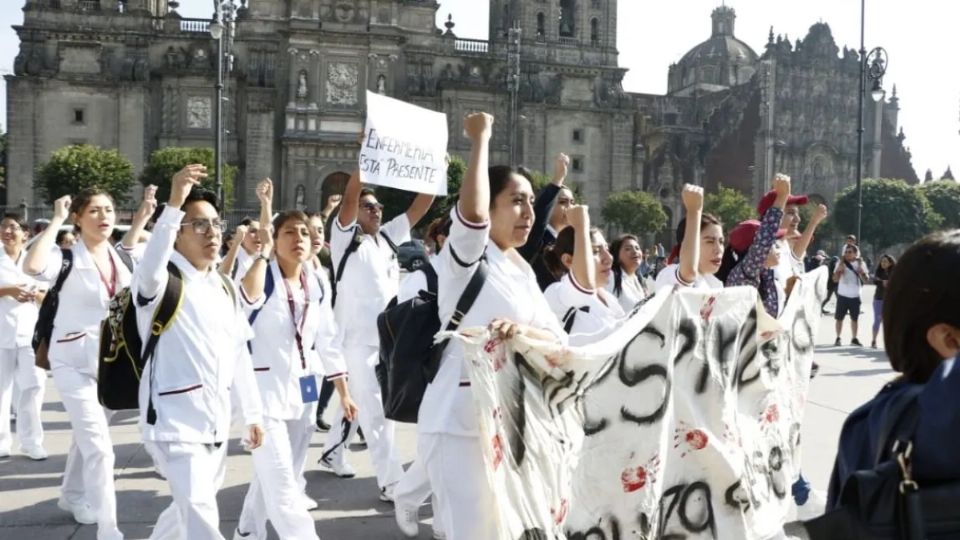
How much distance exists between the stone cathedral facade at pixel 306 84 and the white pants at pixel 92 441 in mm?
Answer: 46630

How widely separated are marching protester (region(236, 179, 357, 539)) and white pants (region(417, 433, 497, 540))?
1.36 meters

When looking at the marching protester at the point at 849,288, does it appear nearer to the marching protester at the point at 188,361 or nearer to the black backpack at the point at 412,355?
the black backpack at the point at 412,355

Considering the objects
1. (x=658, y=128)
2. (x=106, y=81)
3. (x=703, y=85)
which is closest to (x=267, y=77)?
(x=106, y=81)

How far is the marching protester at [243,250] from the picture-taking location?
6590mm

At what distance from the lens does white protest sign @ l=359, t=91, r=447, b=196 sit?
6191 mm

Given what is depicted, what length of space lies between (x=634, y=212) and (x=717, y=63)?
4109 cm

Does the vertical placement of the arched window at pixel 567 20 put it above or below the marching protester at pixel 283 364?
above

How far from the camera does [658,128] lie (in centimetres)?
7619

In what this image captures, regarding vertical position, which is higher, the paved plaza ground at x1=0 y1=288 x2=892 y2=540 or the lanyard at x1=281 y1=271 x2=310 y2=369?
the lanyard at x1=281 y1=271 x2=310 y2=369

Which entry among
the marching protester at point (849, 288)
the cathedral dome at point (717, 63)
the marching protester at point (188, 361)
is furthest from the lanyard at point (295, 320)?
the cathedral dome at point (717, 63)

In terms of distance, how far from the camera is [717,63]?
91750 millimetres

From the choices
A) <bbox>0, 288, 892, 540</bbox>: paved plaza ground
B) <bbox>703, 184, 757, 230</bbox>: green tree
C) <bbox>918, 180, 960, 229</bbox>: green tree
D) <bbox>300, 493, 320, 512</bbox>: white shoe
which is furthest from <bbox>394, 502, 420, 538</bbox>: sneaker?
<bbox>918, 180, 960, 229</bbox>: green tree

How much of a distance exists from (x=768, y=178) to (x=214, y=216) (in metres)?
68.8

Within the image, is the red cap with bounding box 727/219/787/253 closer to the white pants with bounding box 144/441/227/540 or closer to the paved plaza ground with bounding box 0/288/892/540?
the paved plaza ground with bounding box 0/288/892/540
